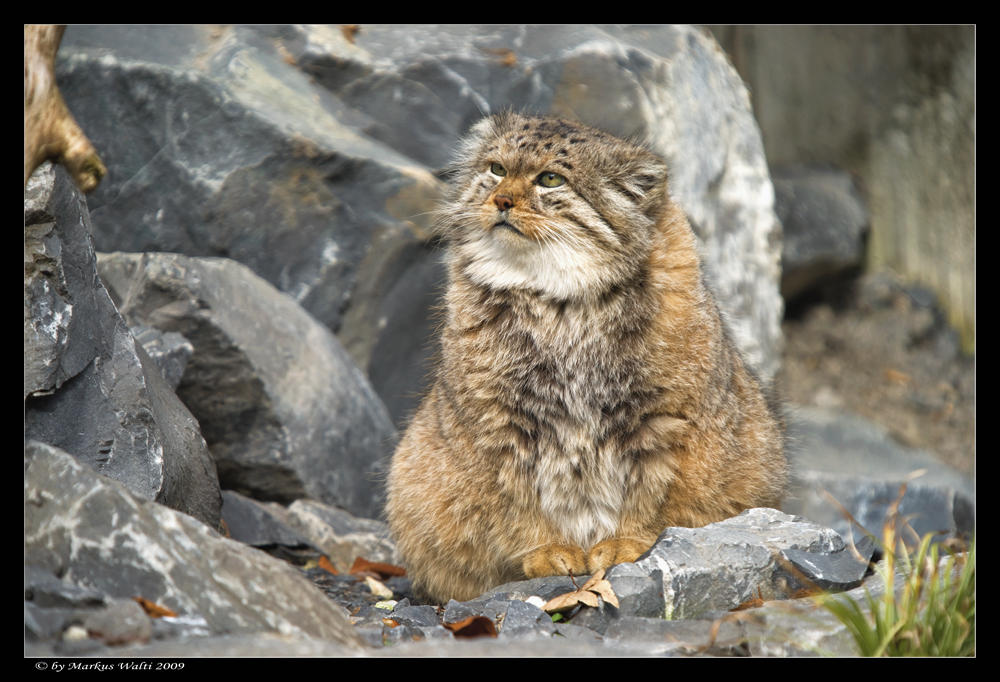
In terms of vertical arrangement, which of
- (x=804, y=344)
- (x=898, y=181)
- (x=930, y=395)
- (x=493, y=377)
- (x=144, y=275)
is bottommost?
(x=930, y=395)

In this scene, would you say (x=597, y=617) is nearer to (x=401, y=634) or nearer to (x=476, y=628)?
(x=476, y=628)

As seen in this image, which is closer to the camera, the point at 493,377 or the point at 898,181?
the point at 493,377

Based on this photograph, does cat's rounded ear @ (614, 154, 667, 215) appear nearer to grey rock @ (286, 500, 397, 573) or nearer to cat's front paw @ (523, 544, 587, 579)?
cat's front paw @ (523, 544, 587, 579)

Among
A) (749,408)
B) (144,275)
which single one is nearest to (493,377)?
(749,408)

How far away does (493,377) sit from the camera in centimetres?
415

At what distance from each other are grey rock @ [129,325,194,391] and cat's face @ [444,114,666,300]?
1.86 metres

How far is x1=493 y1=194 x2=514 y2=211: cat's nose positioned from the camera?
13.4 ft

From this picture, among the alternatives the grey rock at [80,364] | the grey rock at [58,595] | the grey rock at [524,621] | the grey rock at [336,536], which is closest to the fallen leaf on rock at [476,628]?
the grey rock at [524,621]

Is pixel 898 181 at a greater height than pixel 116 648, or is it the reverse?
pixel 898 181

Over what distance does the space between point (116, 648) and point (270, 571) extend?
63 centimetres

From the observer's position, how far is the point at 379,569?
5.25m

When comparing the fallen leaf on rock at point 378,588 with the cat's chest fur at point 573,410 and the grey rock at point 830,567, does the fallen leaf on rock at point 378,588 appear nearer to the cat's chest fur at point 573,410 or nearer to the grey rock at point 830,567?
the cat's chest fur at point 573,410

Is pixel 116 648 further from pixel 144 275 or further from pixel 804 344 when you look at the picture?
pixel 804 344

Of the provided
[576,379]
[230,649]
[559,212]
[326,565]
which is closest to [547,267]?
[559,212]
